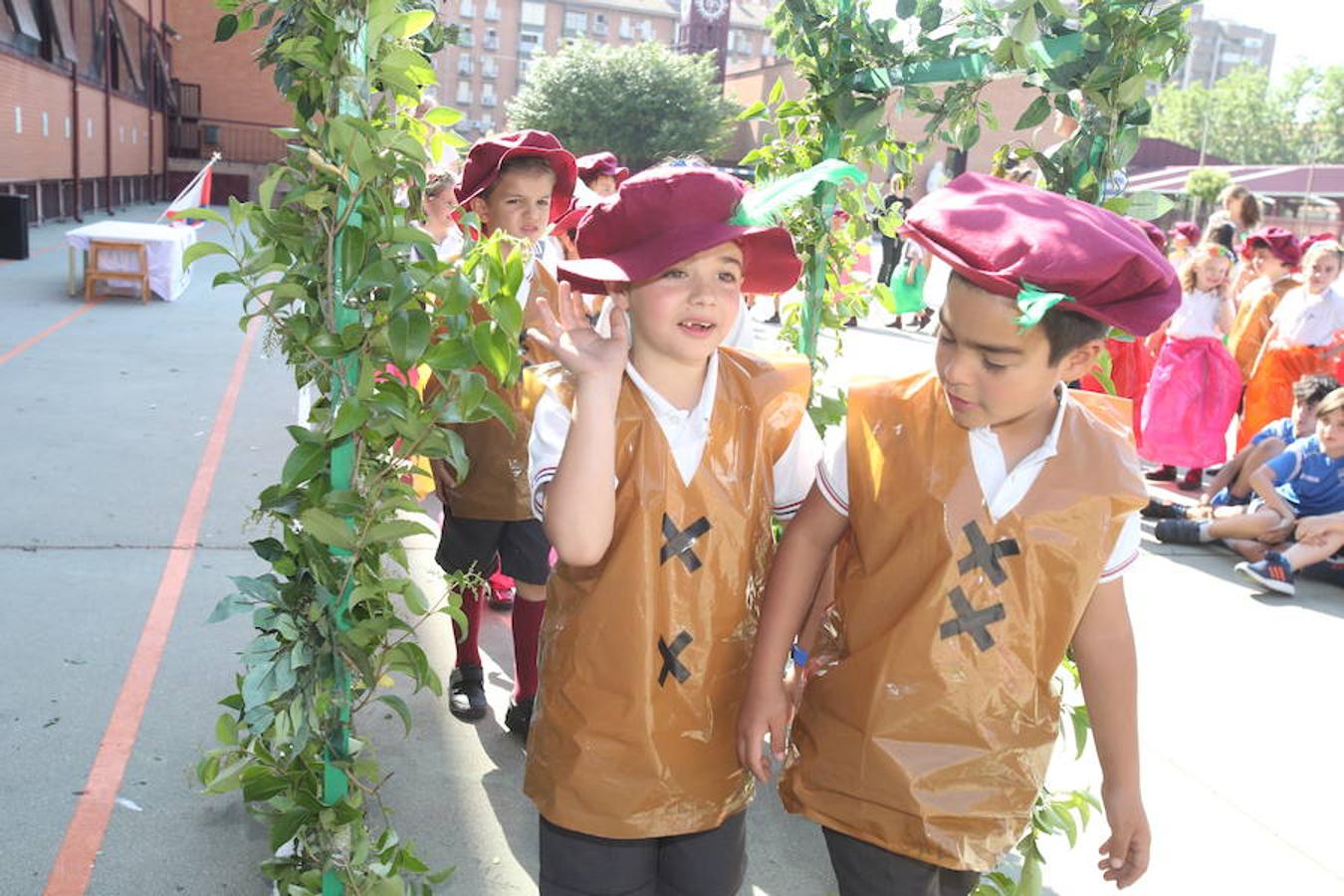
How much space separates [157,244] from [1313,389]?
10.8 meters

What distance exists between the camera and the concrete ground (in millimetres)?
2857

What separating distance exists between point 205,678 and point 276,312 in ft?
6.82

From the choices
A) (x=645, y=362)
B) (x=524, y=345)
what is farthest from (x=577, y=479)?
(x=524, y=345)

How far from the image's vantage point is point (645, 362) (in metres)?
1.97

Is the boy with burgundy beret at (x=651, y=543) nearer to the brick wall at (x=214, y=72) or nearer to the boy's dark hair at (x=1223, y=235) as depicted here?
the boy's dark hair at (x=1223, y=235)

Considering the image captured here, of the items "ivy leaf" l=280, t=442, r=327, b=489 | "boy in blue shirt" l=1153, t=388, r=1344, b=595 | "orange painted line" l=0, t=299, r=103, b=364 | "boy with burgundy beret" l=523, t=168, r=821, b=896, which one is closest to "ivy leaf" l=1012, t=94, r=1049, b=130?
"boy with burgundy beret" l=523, t=168, r=821, b=896

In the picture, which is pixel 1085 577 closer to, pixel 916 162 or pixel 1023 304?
pixel 1023 304

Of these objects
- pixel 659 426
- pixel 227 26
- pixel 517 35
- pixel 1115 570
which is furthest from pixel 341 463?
pixel 517 35

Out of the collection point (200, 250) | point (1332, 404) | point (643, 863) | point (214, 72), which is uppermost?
Answer: point (214, 72)

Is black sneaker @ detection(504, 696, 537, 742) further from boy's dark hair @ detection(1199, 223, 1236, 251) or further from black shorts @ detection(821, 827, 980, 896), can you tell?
boy's dark hair @ detection(1199, 223, 1236, 251)

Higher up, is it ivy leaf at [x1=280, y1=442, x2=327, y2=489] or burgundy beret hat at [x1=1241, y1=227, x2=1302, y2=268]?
burgundy beret hat at [x1=1241, y1=227, x2=1302, y2=268]

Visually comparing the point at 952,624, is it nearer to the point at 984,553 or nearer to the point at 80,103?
the point at 984,553

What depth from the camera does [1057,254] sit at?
1.58m

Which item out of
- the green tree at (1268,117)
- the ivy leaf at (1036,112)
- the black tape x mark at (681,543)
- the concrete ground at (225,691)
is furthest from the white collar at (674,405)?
the green tree at (1268,117)
